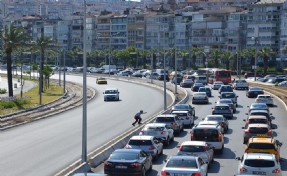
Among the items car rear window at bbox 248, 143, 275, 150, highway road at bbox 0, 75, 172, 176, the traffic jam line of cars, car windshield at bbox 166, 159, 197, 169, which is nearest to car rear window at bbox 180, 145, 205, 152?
the traffic jam line of cars

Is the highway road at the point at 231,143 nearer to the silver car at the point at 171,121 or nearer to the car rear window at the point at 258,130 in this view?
the silver car at the point at 171,121

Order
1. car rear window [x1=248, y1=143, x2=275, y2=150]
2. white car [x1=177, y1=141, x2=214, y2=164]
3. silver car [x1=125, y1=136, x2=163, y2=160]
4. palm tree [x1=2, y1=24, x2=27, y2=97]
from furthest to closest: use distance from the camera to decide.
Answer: palm tree [x1=2, y1=24, x2=27, y2=97], silver car [x1=125, y1=136, x2=163, y2=160], car rear window [x1=248, y1=143, x2=275, y2=150], white car [x1=177, y1=141, x2=214, y2=164]

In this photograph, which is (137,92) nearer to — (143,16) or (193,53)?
(193,53)

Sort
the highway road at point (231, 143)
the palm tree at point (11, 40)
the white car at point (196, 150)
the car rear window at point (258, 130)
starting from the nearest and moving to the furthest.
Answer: the white car at point (196, 150), the highway road at point (231, 143), the car rear window at point (258, 130), the palm tree at point (11, 40)

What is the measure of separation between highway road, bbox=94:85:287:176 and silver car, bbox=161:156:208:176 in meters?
3.49

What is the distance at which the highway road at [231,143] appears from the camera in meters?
28.3

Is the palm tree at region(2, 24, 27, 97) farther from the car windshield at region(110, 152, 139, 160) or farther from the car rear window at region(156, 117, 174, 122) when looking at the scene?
the car windshield at region(110, 152, 139, 160)

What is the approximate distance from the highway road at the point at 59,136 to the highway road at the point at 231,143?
10.5 ft

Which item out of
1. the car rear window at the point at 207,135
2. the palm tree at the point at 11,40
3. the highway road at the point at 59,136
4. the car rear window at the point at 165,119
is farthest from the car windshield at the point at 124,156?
the palm tree at the point at 11,40

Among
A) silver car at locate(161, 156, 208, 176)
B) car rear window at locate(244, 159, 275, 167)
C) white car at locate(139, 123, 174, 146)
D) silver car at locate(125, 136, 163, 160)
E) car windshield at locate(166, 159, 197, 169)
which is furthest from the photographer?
white car at locate(139, 123, 174, 146)

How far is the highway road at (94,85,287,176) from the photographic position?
2830 cm

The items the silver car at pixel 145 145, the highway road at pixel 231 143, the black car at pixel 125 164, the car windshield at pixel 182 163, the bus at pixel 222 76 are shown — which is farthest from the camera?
the bus at pixel 222 76

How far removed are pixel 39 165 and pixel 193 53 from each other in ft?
412

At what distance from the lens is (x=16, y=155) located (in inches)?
1278
